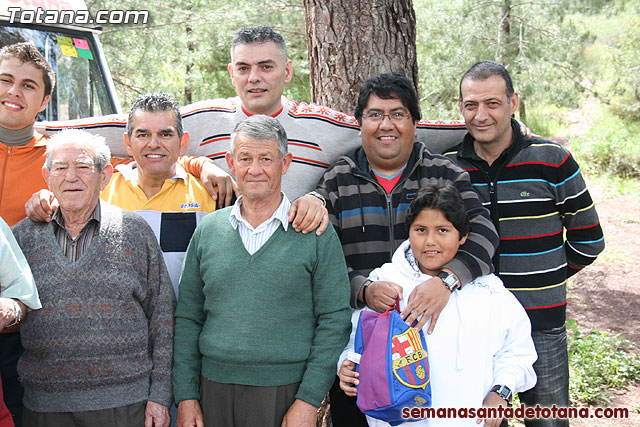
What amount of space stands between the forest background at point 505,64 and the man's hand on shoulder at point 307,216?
12.8ft

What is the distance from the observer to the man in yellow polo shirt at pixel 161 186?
274cm

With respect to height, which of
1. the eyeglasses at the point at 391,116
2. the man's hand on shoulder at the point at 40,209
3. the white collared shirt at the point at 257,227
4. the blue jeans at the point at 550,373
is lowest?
the blue jeans at the point at 550,373

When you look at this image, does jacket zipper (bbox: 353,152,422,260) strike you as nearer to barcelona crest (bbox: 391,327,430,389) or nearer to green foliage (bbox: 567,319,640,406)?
barcelona crest (bbox: 391,327,430,389)

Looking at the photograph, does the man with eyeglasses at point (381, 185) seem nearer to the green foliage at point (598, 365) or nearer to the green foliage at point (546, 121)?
the green foliage at point (598, 365)

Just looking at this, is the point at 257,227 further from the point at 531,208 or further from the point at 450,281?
the point at 531,208

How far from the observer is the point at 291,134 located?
3.15 metres

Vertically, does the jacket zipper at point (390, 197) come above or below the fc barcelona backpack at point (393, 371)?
above

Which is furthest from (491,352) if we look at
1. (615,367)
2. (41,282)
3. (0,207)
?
(615,367)

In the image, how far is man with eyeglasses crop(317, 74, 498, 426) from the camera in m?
2.70

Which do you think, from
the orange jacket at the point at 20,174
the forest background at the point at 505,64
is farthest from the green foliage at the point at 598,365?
the orange jacket at the point at 20,174

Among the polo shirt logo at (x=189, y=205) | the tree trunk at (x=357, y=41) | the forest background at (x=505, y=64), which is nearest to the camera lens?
the polo shirt logo at (x=189, y=205)

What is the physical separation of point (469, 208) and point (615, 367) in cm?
329

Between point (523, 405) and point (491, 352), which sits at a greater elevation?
point (491, 352)

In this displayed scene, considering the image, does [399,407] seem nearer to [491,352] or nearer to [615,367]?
[491,352]
